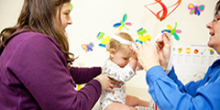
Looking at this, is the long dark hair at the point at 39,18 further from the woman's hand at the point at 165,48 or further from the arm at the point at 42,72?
the woman's hand at the point at 165,48

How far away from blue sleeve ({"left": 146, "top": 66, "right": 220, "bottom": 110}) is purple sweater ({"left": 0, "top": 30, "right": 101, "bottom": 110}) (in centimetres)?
36

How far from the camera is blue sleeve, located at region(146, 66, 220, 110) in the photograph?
527 mm

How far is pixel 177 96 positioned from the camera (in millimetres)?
582

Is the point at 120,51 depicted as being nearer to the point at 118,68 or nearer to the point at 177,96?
the point at 118,68

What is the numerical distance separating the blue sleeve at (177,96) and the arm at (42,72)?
0.37 m

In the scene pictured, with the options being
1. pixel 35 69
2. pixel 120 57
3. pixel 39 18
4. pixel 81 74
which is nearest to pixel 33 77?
pixel 35 69

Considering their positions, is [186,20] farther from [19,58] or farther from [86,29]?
[19,58]

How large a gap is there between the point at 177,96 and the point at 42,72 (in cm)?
53

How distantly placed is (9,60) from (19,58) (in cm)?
5

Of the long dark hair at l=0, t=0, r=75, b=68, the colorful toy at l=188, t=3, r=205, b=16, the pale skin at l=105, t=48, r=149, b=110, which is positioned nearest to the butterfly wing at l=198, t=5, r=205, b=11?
the colorful toy at l=188, t=3, r=205, b=16

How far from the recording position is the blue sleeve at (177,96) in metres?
0.53

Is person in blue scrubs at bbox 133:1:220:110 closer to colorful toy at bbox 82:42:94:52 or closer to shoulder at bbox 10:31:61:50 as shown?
shoulder at bbox 10:31:61:50

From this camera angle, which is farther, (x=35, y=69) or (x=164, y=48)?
(x=164, y=48)

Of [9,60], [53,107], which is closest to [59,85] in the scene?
[53,107]
